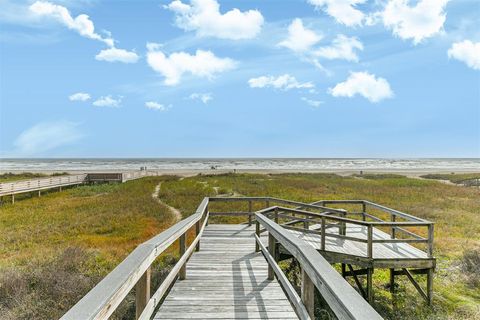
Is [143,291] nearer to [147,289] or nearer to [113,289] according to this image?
[147,289]

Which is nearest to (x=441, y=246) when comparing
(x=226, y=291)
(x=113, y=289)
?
(x=226, y=291)

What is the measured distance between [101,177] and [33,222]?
24990mm

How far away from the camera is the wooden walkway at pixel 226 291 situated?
4418 mm

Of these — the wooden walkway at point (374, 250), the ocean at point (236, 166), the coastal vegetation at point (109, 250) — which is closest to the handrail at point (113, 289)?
the coastal vegetation at point (109, 250)

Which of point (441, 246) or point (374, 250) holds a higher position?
point (374, 250)

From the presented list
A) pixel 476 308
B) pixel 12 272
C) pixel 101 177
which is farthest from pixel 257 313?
pixel 101 177

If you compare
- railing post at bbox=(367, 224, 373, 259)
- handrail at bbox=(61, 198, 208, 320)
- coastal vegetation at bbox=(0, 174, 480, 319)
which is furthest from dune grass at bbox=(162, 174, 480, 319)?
handrail at bbox=(61, 198, 208, 320)

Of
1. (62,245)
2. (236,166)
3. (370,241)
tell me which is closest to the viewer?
(370,241)

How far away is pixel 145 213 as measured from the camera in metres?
19.2

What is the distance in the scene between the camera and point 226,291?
17.4 ft

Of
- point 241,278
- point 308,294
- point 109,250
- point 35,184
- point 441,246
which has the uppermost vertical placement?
point 308,294

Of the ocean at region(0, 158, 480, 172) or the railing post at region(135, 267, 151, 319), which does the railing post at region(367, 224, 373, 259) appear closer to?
the railing post at region(135, 267, 151, 319)

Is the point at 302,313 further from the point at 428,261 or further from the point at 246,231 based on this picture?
the point at 246,231

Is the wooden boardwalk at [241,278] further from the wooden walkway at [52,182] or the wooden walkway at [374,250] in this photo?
the wooden walkway at [52,182]
